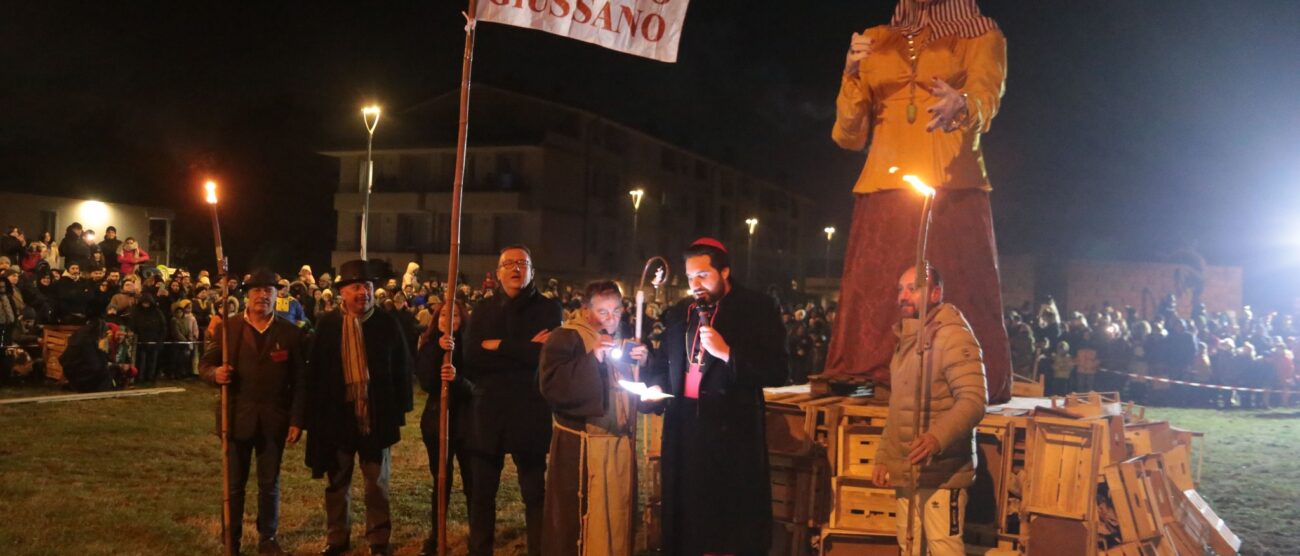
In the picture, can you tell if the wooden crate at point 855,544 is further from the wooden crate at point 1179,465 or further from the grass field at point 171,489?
the wooden crate at point 1179,465

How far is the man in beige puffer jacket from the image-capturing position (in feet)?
17.2

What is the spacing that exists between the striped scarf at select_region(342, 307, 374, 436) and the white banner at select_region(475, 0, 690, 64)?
232 cm

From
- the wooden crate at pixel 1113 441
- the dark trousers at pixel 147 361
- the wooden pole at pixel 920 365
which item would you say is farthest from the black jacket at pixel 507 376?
the dark trousers at pixel 147 361

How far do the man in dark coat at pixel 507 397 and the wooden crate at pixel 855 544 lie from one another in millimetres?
1878

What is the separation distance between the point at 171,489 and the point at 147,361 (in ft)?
30.6

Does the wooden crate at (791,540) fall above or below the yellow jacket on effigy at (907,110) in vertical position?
below

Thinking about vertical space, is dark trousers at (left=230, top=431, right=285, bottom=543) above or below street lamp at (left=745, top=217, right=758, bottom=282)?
below

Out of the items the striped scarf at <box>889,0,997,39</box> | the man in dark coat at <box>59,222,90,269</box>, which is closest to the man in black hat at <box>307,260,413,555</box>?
the striped scarf at <box>889,0,997,39</box>

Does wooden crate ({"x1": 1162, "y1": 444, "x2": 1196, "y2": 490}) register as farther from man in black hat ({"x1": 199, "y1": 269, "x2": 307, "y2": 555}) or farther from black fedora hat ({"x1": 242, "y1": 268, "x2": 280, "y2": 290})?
black fedora hat ({"x1": 242, "y1": 268, "x2": 280, "y2": 290})

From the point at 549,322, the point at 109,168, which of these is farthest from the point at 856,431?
the point at 109,168

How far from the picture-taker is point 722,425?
565cm

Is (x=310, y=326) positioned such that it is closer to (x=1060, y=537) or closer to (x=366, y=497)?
(x=366, y=497)

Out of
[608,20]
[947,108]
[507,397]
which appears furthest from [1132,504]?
[608,20]

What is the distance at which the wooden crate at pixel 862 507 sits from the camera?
6672 mm
